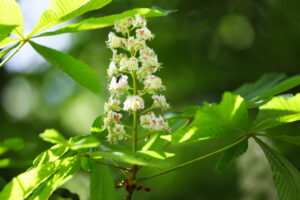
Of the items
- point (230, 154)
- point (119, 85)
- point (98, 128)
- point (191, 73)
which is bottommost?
point (230, 154)

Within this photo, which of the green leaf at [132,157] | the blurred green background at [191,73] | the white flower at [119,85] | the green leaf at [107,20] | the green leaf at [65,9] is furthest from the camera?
the blurred green background at [191,73]

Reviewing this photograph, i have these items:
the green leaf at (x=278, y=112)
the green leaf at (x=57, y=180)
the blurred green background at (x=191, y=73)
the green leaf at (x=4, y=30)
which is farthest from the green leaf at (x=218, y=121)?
the blurred green background at (x=191, y=73)

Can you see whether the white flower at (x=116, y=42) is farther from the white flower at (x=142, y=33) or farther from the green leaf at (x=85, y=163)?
the green leaf at (x=85, y=163)

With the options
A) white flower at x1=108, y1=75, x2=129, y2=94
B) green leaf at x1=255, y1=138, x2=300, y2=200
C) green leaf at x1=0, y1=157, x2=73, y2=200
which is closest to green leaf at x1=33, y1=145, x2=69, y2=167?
green leaf at x1=0, y1=157, x2=73, y2=200

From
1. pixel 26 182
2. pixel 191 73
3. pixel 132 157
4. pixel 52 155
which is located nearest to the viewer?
pixel 132 157

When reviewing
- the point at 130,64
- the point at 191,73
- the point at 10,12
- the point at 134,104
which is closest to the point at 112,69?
the point at 130,64

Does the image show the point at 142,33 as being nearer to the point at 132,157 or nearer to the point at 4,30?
the point at 4,30
